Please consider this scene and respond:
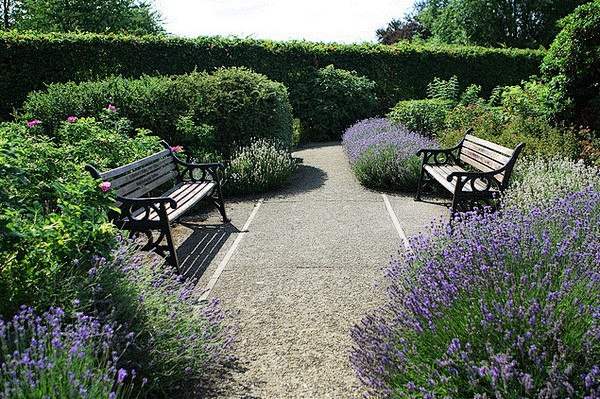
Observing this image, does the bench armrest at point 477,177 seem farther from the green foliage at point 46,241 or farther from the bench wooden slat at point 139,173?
the green foliage at point 46,241

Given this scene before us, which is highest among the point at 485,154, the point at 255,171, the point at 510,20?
the point at 510,20

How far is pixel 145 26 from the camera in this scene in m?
33.7

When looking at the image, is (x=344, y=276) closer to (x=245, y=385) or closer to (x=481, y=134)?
(x=245, y=385)

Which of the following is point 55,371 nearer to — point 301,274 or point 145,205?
point 145,205

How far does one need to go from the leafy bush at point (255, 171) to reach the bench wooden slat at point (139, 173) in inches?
66.3

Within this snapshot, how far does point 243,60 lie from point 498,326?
14874 mm

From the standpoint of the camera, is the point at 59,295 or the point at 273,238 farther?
the point at 273,238

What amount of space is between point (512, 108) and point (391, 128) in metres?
2.71

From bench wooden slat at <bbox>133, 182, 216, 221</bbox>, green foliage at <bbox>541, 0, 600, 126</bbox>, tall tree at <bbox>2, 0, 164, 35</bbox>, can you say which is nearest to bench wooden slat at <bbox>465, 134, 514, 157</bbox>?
green foliage at <bbox>541, 0, 600, 126</bbox>

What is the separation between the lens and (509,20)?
30453mm

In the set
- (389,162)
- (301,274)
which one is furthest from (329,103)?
(301,274)

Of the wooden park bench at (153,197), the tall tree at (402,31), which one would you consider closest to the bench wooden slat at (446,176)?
the wooden park bench at (153,197)

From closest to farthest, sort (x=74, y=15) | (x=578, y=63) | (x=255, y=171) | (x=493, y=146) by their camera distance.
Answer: (x=493, y=146)
(x=255, y=171)
(x=578, y=63)
(x=74, y=15)

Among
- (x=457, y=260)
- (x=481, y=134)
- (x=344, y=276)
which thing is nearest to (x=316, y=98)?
(x=481, y=134)
